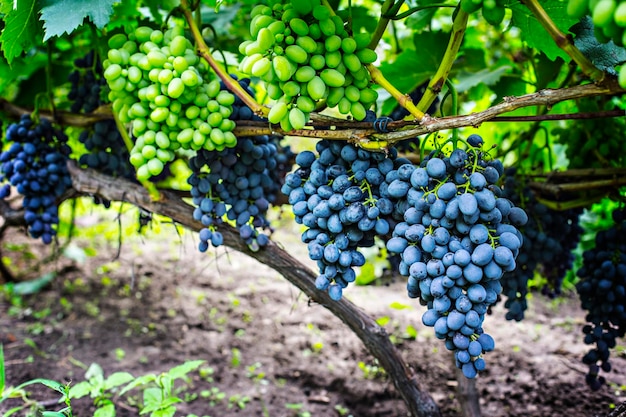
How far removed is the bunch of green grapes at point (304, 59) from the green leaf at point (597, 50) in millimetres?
447

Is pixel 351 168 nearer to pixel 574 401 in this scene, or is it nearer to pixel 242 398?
pixel 242 398

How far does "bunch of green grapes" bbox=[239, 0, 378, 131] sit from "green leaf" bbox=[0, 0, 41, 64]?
0.60 metres

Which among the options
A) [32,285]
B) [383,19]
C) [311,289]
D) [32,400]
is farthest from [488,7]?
[32,285]

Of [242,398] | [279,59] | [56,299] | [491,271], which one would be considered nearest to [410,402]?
[242,398]

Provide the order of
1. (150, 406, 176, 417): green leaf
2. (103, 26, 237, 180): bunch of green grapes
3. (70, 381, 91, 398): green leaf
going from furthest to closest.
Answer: (70, 381, 91, 398): green leaf, (150, 406, 176, 417): green leaf, (103, 26, 237, 180): bunch of green grapes

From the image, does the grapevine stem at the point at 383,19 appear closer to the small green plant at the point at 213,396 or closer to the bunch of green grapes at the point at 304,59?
the bunch of green grapes at the point at 304,59

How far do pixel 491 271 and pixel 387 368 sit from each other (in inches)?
38.6

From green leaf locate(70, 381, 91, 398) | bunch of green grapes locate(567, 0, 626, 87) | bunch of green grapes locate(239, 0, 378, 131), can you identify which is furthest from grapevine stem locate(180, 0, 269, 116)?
green leaf locate(70, 381, 91, 398)

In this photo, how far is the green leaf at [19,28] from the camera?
4.39ft

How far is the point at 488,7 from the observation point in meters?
1.02

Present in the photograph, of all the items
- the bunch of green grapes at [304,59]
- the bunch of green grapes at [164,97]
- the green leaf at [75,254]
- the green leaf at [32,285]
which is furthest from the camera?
the green leaf at [75,254]

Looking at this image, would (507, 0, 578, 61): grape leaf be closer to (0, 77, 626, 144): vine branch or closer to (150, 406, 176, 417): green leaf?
(0, 77, 626, 144): vine branch

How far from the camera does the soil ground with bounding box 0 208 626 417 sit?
2.41m

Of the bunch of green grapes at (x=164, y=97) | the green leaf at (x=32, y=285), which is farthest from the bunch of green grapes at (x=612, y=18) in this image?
the green leaf at (x=32, y=285)
